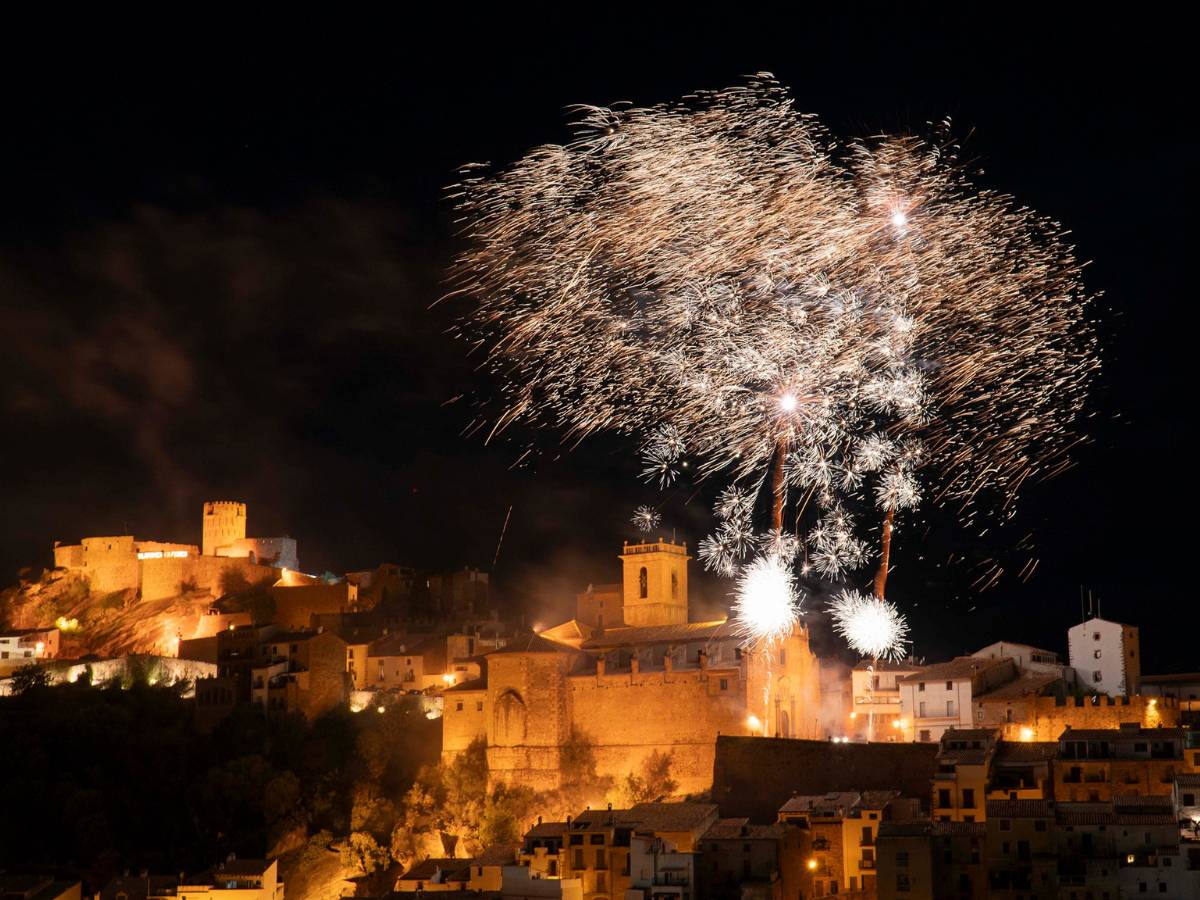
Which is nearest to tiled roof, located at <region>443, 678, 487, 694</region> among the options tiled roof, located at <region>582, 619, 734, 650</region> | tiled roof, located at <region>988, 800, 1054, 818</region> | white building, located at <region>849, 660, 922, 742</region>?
tiled roof, located at <region>582, 619, 734, 650</region>

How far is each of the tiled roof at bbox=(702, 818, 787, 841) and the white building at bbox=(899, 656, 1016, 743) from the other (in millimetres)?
9251

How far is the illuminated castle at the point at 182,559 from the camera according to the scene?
90.1m

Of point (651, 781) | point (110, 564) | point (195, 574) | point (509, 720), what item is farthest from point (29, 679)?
point (651, 781)

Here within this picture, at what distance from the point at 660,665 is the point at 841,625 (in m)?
6.56

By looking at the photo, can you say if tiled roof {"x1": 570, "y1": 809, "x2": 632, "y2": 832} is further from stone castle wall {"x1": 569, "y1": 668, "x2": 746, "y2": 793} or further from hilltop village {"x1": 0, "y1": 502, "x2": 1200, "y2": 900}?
stone castle wall {"x1": 569, "y1": 668, "x2": 746, "y2": 793}

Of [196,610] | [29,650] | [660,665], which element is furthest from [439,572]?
[660,665]

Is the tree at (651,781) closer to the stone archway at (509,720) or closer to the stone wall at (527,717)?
the stone wall at (527,717)

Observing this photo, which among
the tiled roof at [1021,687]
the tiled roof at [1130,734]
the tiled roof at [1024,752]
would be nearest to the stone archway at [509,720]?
the tiled roof at [1021,687]

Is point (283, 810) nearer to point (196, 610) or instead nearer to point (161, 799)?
point (161, 799)

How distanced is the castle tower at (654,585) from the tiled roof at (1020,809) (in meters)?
24.1

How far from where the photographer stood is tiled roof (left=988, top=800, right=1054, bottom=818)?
46938 millimetres

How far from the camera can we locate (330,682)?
7069 cm

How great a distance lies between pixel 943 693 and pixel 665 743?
9596 millimetres

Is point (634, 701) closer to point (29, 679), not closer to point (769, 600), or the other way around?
point (769, 600)
